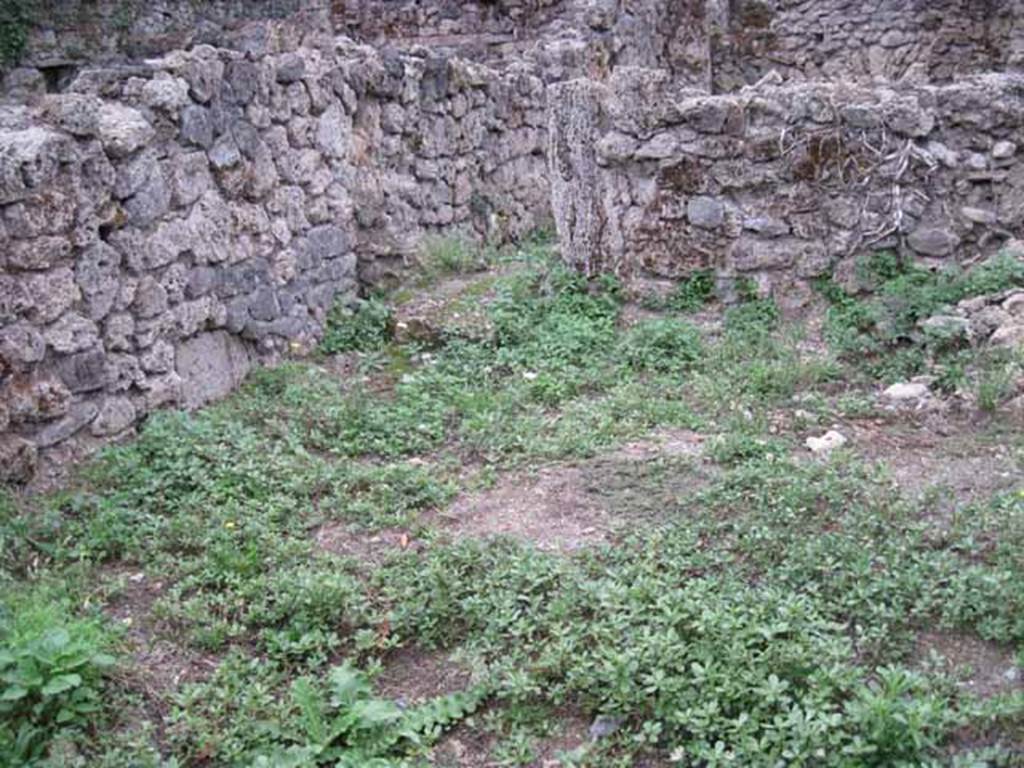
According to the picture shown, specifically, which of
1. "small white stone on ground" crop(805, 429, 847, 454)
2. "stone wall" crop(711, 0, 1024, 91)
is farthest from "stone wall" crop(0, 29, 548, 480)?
"stone wall" crop(711, 0, 1024, 91)

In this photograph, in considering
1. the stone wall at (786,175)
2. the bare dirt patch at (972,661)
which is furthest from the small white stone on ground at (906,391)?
the bare dirt patch at (972,661)

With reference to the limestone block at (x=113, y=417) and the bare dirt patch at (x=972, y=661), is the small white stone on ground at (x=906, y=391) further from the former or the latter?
the limestone block at (x=113, y=417)

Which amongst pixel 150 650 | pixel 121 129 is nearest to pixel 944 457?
pixel 150 650

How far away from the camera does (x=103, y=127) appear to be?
482 cm

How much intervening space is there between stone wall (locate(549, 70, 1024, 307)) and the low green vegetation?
1375mm

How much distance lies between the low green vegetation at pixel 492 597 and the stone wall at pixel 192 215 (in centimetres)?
35

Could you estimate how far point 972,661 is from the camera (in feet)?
10.4

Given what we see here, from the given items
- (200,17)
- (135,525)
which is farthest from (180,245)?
(200,17)

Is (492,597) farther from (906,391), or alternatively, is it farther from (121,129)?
(121,129)

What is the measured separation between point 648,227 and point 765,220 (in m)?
0.71

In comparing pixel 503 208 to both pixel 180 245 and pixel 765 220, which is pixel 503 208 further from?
pixel 180 245

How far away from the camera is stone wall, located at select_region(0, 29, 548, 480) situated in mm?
4500

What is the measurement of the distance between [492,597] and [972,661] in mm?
1450

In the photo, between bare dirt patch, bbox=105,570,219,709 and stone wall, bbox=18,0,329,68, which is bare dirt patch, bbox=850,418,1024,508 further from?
stone wall, bbox=18,0,329,68
